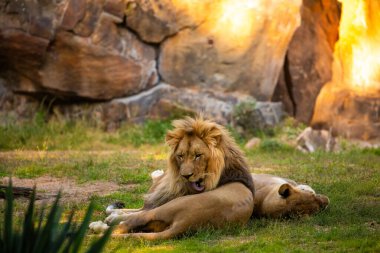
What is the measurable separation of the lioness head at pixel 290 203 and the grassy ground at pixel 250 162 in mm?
133

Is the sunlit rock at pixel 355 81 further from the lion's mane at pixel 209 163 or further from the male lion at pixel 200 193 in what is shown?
the lion's mane at pixel 209 163

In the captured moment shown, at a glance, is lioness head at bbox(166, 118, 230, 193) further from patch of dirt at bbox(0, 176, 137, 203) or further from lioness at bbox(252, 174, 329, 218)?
patch of dirt at bbox(0, 176, 137, 203)

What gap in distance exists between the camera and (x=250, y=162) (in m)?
11.2

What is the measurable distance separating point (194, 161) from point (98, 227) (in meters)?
1.01

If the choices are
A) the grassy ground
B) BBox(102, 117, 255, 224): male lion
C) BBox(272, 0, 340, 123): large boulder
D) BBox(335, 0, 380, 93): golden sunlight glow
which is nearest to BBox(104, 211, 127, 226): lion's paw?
BBox(102, 117, 255, 224): male lion

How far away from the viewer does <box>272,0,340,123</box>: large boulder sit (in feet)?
51.9

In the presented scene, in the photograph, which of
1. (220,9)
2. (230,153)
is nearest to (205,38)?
(220,9)

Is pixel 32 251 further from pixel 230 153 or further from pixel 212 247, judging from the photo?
pixel 230 153

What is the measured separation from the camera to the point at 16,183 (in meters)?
9.21

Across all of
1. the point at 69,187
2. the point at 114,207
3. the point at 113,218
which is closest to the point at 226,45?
the point at 69,187

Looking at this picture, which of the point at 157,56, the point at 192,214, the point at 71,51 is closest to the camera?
the point at 192,214

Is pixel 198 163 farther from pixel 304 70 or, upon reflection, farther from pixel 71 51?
pixel 304 70

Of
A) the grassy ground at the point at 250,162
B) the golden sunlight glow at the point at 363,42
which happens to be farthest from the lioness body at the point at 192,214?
the golden sunlight glow at the point at 363,42

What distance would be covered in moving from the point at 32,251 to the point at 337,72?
40.7ft
